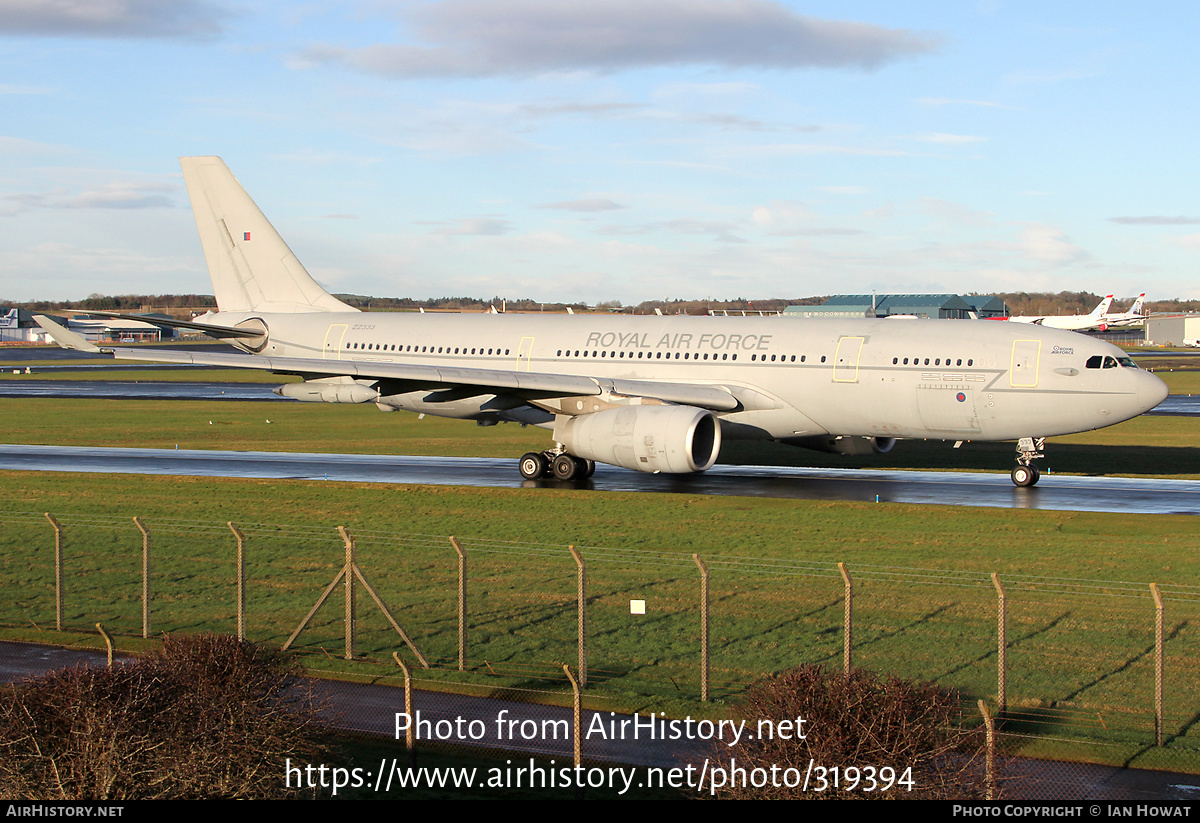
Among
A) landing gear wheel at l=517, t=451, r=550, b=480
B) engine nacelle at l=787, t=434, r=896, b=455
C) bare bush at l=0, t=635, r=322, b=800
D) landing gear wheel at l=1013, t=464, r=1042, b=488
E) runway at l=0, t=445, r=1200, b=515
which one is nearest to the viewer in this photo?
bare bush at l=0, t=635, r=322, b=800

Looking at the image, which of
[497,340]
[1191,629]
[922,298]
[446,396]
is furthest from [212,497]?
[922,298]

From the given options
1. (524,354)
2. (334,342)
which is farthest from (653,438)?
(334,342)

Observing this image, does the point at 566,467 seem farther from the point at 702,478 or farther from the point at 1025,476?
the point at 1025,476

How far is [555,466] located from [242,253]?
50.3 feet

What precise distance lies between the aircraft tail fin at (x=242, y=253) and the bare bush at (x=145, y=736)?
30.8 meters

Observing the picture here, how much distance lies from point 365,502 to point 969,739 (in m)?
20.2

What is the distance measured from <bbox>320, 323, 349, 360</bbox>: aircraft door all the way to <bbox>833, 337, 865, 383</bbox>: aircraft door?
1647 centimetres

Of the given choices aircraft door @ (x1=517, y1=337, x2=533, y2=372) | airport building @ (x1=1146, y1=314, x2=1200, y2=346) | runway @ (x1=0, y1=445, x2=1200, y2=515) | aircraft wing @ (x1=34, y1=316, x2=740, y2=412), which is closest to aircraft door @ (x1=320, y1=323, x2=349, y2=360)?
runway @ (x1=0, y1=445, x2=1200, y2=515)

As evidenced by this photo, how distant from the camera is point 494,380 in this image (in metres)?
30.8

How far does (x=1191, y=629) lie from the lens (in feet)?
53.5

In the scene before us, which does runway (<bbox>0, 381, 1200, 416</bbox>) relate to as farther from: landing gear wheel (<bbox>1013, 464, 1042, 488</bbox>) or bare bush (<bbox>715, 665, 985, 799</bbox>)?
bare bush (<bbox>715, 665, 985, 799</bbox>)

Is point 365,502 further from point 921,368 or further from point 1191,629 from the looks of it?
point 1191,629

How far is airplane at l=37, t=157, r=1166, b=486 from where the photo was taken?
28594 millimetres

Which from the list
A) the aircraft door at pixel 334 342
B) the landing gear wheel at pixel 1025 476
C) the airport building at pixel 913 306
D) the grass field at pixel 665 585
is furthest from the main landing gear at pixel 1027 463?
the airport building at pixel 913 306
